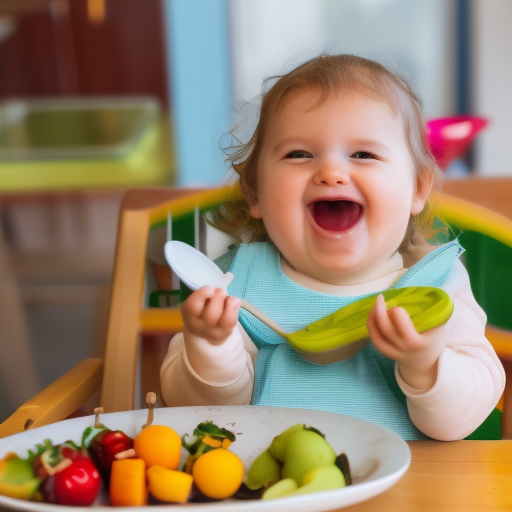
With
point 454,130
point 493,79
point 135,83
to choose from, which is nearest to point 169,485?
point 454,130

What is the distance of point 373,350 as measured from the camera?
75cm

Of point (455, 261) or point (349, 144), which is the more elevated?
point (349, 144)

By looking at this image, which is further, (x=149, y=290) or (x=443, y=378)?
(x=149, y=290)

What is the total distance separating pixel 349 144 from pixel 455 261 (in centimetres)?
16

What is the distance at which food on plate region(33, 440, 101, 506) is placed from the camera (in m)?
0.55

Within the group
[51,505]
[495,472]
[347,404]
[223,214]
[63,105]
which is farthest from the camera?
[63,105]

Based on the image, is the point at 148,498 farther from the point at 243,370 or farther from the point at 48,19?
the point at 48,19

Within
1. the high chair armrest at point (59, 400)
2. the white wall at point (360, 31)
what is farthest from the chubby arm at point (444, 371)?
the white wall at point (360, 31)

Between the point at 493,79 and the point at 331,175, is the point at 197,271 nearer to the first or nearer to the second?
the point at 331,175

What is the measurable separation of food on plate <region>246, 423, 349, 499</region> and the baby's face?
0.19 meters

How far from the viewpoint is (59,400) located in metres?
0.80

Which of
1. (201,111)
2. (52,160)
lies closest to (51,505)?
(52,160)

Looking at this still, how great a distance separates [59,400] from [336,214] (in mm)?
320

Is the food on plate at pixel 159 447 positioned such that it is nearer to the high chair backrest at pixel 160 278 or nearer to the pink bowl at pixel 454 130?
the high chair backrest at pixel 160 278
